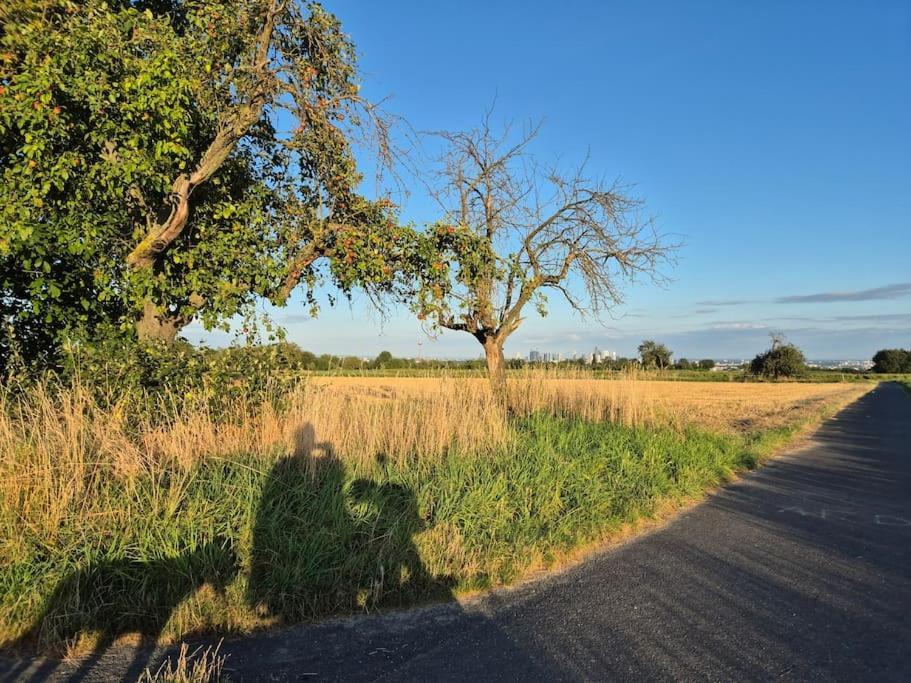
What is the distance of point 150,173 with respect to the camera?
630 cm

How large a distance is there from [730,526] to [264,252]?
22.8 ft

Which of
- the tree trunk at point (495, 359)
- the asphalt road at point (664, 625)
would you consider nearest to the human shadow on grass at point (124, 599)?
the asphalt road at point (664, 625)

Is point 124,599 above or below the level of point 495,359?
below

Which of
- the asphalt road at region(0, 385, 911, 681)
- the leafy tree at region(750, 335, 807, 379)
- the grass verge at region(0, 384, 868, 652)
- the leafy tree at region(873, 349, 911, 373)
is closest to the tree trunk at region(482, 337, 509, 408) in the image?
the grass verge at region(0, 384, 868, 652)

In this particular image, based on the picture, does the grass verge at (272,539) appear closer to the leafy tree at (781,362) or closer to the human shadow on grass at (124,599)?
the human shadow on grass at (124,599)

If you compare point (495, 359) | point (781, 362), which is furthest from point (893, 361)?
point (495, 359)

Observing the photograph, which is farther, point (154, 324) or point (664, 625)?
point (154, 324)

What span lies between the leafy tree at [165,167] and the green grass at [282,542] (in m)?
3.20

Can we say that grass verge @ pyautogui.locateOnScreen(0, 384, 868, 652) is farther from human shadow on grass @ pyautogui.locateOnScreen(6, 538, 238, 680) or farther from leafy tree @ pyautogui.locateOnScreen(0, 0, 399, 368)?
leafy tree @ pyautogui.locateOnScreen(0, 0, 399, 368)

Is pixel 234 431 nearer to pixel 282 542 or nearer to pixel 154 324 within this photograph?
pixel 282 542

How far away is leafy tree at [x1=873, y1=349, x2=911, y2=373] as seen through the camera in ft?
441

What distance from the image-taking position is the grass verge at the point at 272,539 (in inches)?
143

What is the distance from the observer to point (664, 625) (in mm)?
3674

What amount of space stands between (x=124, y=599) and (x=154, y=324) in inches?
192
